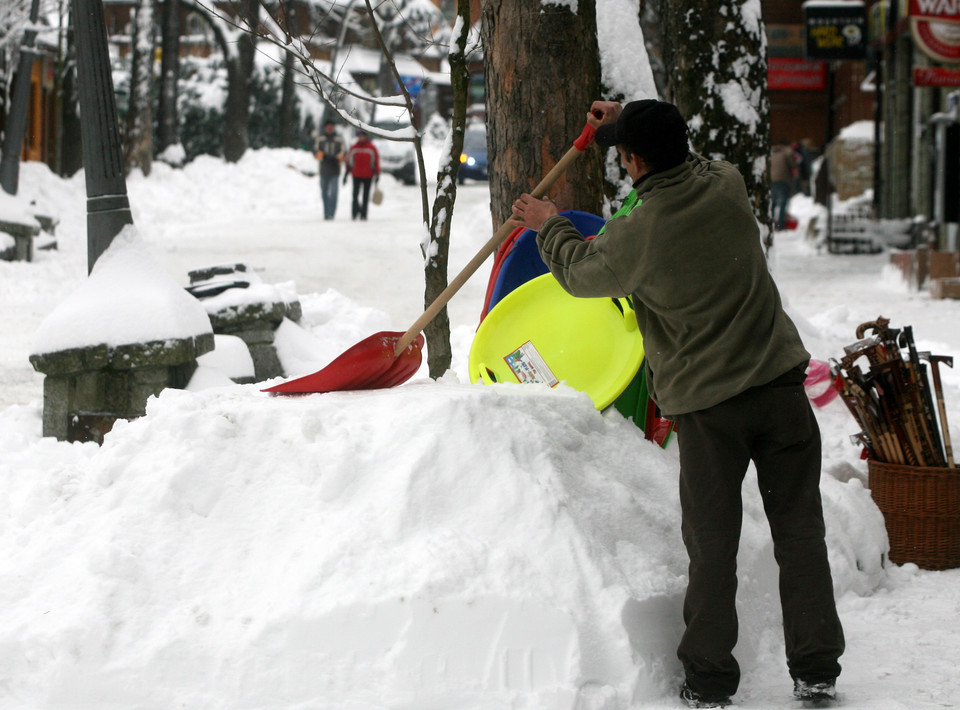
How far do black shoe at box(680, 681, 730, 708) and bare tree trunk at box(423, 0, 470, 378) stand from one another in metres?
2.72

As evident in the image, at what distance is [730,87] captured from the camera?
736cm

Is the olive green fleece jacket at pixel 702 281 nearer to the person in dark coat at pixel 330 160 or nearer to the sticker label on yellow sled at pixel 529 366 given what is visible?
the sticker label on yellow sled at pixel 529 366

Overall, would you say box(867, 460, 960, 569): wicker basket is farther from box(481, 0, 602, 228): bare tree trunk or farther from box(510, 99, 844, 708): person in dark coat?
box(481, 0, 602, 228): bare tree trunk

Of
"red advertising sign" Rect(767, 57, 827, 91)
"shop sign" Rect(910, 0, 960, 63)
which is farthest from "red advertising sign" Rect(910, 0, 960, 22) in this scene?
"red advertising sign" Rect(767, 57, 827, 91)

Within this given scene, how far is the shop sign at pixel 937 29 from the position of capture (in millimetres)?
14453

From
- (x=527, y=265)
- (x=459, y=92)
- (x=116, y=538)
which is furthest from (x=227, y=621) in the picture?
(x=459, y=92)

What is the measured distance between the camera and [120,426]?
3994 mm

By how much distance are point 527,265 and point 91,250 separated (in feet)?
10.1

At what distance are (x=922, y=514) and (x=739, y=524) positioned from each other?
1667 millimetres

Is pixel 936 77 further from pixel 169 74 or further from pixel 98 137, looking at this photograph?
pixel 169 74

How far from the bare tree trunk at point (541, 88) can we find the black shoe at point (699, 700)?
2.52 metres

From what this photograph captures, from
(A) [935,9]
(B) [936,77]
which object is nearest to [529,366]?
(B) [936,77]

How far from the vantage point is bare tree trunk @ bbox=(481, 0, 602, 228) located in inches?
196

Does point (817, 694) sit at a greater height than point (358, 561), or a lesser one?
lesser
